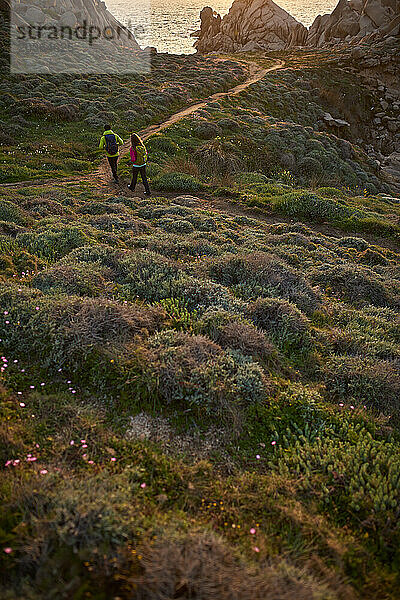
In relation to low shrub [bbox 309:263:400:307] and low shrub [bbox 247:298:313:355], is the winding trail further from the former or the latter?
low shrub [bbox 247:298:313:355]

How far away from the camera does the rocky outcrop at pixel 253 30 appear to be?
81.7 m

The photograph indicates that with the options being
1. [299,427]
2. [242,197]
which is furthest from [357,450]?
[242,197]

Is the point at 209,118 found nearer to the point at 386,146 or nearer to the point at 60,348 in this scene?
the point at 386,146

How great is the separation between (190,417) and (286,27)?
342 ft

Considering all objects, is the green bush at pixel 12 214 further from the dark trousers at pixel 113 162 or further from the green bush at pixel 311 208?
the green bush at pixel 311 208

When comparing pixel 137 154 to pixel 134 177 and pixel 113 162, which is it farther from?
pixel 113 162

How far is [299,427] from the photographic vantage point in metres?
4.71

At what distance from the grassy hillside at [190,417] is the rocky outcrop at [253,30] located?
3535 inches

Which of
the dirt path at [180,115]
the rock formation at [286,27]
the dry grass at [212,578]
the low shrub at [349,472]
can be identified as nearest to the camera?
the dry grass at [212,578]

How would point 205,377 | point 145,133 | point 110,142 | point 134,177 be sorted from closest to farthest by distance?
point 205,377 < point 134,177 < point 110,142 < point 145,133

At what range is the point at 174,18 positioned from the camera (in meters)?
117

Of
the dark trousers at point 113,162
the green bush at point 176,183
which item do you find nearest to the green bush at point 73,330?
the dark trousers at point 113,162

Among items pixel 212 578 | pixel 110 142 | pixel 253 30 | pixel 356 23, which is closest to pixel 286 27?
pixel 253 30

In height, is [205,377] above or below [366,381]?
above
